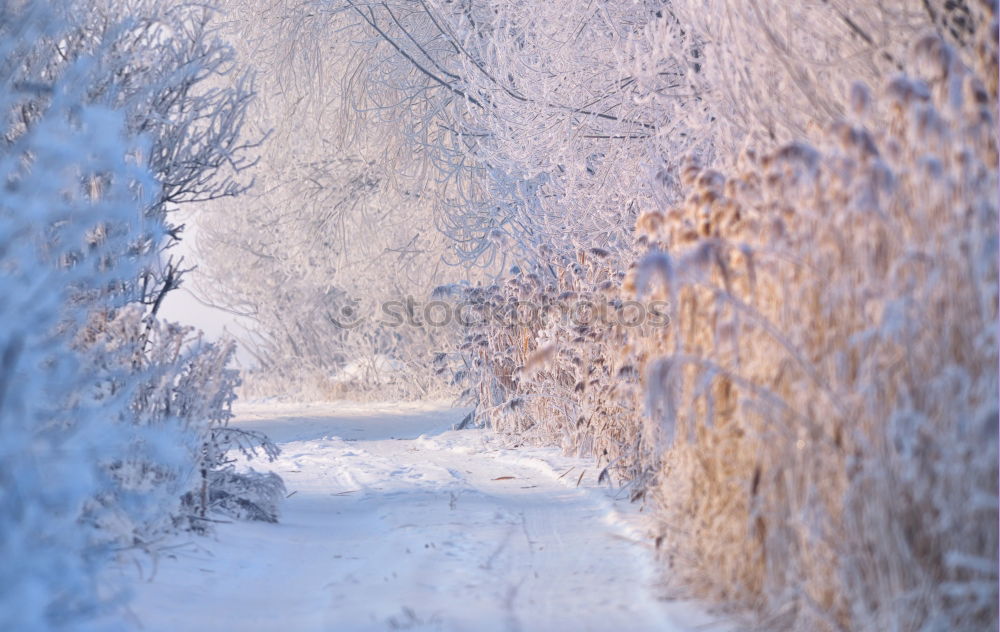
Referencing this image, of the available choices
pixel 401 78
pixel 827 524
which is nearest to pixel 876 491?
pixel 827 524

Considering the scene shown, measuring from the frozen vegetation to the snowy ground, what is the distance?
0.02m

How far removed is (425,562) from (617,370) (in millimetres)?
1659

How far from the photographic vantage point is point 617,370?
201 inches

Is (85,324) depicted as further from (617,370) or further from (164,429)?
(617,370)

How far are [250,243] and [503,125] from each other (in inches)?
347

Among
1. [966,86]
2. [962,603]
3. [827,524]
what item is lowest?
[962,603]

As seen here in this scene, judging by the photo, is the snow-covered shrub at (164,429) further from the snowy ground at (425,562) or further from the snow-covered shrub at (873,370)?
the snow-covered shrub at (873,370)

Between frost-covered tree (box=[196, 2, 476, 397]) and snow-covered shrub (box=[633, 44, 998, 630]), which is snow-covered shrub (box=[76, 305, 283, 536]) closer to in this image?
snow-covered shrub (box=[633, 44, 998, 630])

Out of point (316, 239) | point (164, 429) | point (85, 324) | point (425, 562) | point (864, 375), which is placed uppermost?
point (316, 239)

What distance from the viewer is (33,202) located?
8.52ft

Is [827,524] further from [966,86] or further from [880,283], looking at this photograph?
[966,86]

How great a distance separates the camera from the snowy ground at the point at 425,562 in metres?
3.12

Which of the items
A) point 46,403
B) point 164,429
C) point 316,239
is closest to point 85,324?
point 164,429

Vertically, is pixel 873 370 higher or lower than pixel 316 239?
lower
